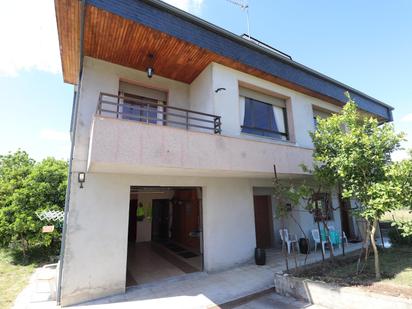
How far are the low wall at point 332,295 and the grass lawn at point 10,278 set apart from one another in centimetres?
811

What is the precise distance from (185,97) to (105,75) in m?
3.36

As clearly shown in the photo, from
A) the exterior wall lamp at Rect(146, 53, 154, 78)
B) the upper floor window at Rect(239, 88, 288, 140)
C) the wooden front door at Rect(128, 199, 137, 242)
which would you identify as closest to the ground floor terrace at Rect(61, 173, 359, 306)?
the wooden front door at Rect(128, 199, 137, 242)

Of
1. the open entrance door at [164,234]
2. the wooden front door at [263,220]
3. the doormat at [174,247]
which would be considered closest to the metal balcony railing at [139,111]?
the open entrance door at [164,234]

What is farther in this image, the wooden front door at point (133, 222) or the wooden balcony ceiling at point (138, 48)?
the wooden front door at point (133, 222)

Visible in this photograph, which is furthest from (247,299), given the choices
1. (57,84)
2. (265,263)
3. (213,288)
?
(57,84)

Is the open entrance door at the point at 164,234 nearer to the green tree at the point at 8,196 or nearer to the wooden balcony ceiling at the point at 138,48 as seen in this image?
the wooden balcony ceiling at the point at 138,48

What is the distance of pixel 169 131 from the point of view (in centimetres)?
617

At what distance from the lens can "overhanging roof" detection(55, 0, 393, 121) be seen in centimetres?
625

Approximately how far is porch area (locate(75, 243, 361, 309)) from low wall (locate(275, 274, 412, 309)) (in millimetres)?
619

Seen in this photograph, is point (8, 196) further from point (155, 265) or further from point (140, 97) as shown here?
point (140, 97)

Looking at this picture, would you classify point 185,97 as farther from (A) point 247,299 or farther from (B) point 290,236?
(B) point 290,236

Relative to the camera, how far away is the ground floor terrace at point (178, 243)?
632 centimetres

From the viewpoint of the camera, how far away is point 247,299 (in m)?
6.02

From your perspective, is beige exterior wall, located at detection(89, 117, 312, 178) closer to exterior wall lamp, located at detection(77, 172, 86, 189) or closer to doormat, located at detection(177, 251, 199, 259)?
exterior wall lamp, located at detection(77, 172, 86, 189)
